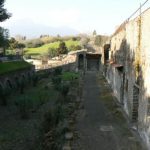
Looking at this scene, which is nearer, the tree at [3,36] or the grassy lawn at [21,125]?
the grassy lawn at [21,125]

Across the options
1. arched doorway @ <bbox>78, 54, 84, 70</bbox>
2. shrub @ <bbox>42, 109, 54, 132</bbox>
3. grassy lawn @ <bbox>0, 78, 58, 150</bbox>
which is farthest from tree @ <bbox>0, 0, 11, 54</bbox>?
arched doorway @ <bbox>78, 54, 84, 70</bbox>

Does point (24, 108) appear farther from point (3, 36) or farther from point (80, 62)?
point (80, 62)

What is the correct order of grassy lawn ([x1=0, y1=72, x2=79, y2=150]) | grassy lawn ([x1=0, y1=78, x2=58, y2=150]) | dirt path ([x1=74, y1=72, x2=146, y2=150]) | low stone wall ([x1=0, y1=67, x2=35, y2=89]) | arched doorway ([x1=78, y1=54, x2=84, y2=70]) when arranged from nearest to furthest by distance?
dirt path ([x1=74, y1=72, x2=146, y2=150]) → grassy lawn ([x1=0, y1=72, x2=79, y2=150]) → grassy lawn ([x1=0, y1=78, x2=58, y2=150]) → low stone wall ([x1=0, y1=67, x2=35, y2=89]) → arched doorway ([x1=78, y1=54, x2=84, y2=70])

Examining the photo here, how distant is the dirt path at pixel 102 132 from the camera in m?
15.4

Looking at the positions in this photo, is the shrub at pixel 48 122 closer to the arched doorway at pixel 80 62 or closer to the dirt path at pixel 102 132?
the dirt path at pixel 102 132

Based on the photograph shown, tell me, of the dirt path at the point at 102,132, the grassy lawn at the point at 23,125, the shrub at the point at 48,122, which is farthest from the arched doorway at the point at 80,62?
the shrub at the point at 48,122

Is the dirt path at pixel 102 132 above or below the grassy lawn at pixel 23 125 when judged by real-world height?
above

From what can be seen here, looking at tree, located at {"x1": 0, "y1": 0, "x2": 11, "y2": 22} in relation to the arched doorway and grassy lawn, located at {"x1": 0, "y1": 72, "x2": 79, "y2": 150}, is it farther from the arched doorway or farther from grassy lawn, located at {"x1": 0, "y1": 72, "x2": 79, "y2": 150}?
the arched doorway

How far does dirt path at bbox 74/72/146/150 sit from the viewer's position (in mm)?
15430

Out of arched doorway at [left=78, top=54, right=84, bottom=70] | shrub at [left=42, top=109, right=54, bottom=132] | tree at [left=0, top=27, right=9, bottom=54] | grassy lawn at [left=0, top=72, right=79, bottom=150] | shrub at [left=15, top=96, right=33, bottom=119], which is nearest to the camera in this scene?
shrub at [left=42, top=109, right=54, bottom=132]

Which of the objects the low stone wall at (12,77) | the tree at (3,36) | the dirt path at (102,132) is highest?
the tree at (3,36)

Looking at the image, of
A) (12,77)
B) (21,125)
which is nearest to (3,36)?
(21,125)

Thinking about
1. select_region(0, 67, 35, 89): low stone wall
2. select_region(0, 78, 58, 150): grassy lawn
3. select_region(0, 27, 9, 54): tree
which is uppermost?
select_region(0, 27, 9, 54): tree

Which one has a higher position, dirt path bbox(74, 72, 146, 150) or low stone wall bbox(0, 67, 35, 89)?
low stone wall bbox(0, 67, 35, 89)
